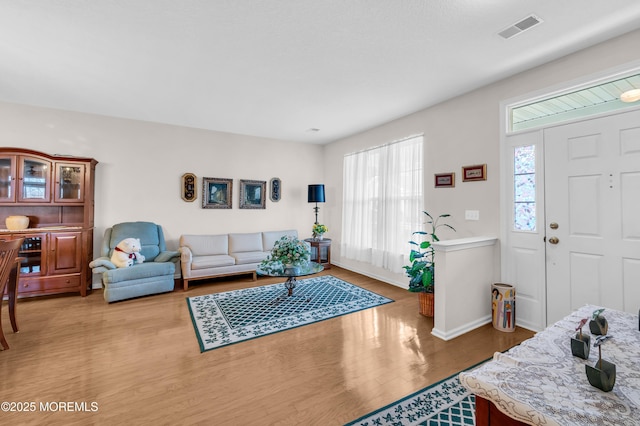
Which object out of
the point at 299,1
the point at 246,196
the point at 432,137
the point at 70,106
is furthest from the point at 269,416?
the point at 70,106

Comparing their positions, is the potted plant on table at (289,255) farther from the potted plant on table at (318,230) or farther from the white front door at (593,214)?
the white front door at (593,214)

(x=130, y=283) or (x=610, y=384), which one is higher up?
(x=610, y=384)

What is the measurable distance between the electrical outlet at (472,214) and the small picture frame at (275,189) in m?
3.69

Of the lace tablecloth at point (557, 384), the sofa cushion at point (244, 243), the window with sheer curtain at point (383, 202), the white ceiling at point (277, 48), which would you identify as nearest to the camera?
the lace tablecloth at point (557, 384)

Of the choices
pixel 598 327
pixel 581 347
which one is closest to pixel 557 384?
pixel 581 347

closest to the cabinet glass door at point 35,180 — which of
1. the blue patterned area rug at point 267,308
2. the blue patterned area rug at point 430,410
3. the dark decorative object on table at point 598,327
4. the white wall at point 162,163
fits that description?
the white wall at point 162,163

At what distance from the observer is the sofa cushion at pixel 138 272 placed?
3.71 m

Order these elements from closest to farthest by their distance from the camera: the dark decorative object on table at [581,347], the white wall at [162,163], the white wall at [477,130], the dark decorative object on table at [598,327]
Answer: the dark decorative object on table at [581,347], the dark decorative object on table at [598,327], the white wall at [477,130], the white wall at [162,163]

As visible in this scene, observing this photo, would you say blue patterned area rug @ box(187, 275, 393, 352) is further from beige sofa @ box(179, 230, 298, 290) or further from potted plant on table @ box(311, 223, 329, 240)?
potted plant on table @ box(311, 223, 329, 240)

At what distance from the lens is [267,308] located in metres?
3.55

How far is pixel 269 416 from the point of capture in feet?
5.77

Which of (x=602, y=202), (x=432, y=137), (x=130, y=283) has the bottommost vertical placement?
(x=130, y=283)

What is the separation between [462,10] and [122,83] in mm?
3615

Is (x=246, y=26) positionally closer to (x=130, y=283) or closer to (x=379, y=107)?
(x=379, y=107)
